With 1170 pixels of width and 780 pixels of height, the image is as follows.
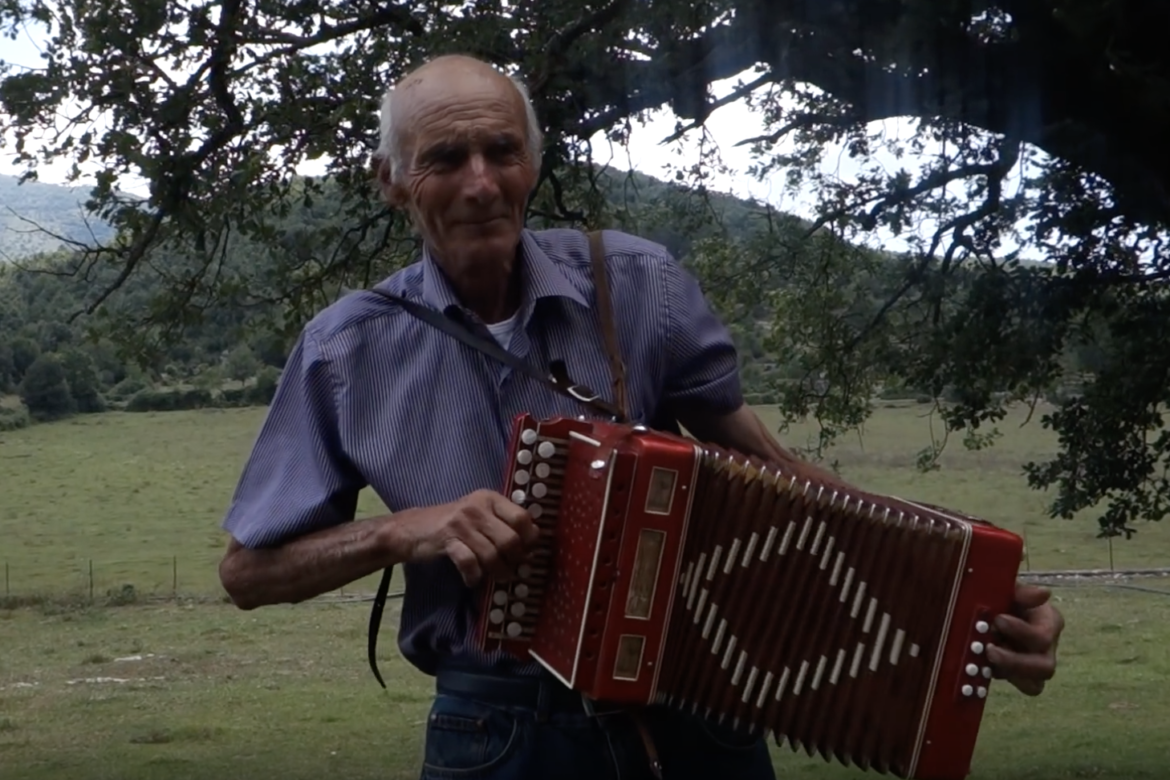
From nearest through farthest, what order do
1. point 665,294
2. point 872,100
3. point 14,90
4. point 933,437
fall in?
point 665,294
point 872,100
point 14,90
point 933,437

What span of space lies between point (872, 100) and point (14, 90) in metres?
4.01

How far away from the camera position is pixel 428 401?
2219 mm

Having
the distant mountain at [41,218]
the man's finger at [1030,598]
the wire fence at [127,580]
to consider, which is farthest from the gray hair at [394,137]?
the wire fence at [127,580]

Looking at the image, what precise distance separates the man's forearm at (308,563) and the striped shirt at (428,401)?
0.03 metres

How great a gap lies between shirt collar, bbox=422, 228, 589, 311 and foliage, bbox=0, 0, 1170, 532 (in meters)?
3.85

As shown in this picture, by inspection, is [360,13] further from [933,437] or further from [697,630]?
[697,630]

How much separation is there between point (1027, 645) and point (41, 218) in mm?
7224

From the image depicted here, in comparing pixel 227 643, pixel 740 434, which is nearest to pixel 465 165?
pixel 740 434

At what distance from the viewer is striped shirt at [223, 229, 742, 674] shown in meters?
2.20

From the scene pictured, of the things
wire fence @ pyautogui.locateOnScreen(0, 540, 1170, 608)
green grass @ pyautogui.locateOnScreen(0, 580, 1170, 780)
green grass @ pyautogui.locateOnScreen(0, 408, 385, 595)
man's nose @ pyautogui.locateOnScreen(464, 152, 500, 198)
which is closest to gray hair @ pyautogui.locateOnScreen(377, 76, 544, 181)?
Result: man's nose @ pyautogui.locateOnScreen(464, 152, 500, 198)

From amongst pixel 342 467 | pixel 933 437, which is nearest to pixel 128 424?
pixel 933 437

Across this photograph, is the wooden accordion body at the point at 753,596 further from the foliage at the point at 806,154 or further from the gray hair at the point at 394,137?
the foliage at the point at 806,154

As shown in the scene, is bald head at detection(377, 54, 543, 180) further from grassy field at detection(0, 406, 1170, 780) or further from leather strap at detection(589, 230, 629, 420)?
grassy field at detection(0, 406, 1170, 780)

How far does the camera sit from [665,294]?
2.32 m
